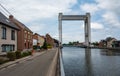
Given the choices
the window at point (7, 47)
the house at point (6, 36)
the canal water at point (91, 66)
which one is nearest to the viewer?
the canal water at point (91, 66)

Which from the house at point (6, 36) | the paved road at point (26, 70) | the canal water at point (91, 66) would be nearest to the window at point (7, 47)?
the house at point (6, 36)

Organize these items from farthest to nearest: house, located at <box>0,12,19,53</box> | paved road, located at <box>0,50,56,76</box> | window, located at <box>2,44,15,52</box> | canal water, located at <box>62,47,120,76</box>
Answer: window, located at <box>2,44,15,52</box>, house, located at <box>0,12,19,53</box>, canal water, located at <box>62,47,120,76</box>, paved road, located at <box>0,50,56,76</box>

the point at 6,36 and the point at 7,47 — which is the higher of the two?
the point at 6,36

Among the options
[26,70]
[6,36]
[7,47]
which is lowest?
[26,70]

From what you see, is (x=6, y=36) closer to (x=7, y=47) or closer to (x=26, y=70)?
(x=7, y=47)

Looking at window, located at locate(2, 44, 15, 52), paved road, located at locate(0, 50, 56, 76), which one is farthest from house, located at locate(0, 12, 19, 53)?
paved road, located at locate(0, 50, 56, 76)

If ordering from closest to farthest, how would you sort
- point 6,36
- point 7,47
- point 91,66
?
point 91,66
point 6,36
point 7,47

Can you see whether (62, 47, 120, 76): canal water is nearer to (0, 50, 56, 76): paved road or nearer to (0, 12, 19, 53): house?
(0, 50, 56, 76): paved road

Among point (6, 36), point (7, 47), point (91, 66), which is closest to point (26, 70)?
point (91, 66)

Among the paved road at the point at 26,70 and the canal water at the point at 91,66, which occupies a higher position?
the paved road at the point at 26,70

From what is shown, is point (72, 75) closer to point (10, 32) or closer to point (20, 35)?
point (10, 32)

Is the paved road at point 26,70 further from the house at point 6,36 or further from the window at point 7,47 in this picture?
the window at point 7,47

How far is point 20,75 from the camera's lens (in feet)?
49.7

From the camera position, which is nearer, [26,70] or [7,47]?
[26,70]
